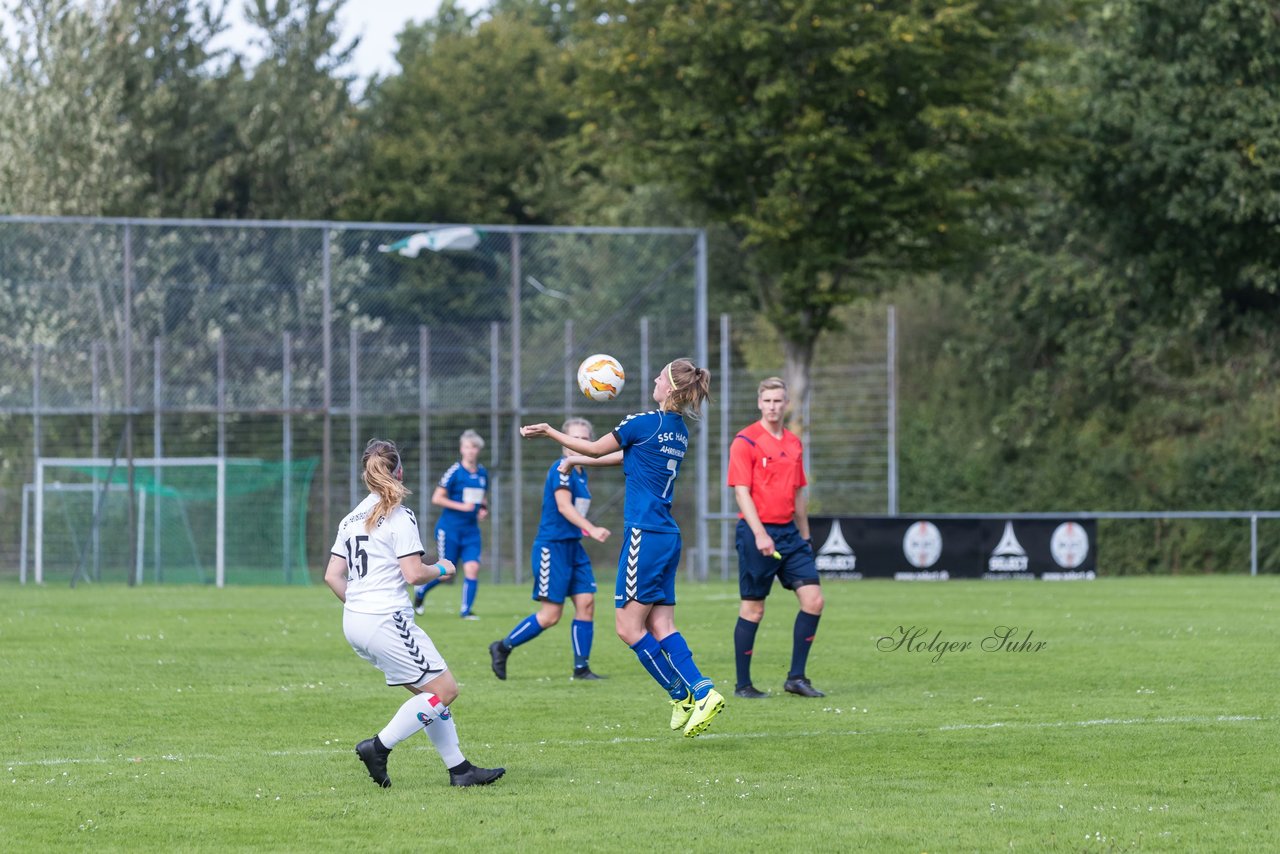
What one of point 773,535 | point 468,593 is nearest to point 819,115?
point 468,593

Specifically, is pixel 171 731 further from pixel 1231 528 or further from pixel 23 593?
pixel 1231 528

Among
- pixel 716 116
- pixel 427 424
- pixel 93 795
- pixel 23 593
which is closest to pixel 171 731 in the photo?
pixel 93 795

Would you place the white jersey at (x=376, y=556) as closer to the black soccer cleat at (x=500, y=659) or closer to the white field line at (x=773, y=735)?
the white field line at (x=773, y=735)

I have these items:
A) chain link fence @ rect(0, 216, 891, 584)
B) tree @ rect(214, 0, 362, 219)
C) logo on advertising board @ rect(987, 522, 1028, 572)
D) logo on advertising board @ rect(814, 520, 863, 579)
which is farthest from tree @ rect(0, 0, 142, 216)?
logo on advertising board @ rect(987, 522, 1028, 572)

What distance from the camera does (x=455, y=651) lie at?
15.1 metres

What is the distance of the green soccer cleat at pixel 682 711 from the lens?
9.09m

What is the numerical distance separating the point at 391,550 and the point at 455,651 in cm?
720

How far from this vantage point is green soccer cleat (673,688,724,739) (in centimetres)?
891

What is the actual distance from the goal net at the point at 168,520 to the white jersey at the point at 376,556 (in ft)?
67.5

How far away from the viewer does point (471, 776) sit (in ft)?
26.4

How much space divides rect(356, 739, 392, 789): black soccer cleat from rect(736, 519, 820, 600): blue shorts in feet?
12.8

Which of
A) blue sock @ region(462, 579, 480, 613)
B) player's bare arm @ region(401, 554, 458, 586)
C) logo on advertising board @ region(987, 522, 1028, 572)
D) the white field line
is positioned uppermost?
player's bare arm @ region(401, 554, 458, 586)

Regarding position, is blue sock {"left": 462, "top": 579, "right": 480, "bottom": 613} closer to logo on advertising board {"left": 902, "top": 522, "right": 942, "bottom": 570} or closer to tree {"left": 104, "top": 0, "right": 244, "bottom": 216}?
logo on advertising board {"left": 902, "top": 522, "right": 942, "bottom": 570}

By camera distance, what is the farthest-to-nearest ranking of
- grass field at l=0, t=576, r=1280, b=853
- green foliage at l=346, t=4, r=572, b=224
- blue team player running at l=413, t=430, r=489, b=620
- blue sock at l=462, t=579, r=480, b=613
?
green foliage at l=346, t=4, r=572, b=224, blue sock at l=462, t=579, r=480, b=613, blue team player running at l=413, t=430, r=489, b=620, grass field at l=0, t=576, r=1280, b=853
